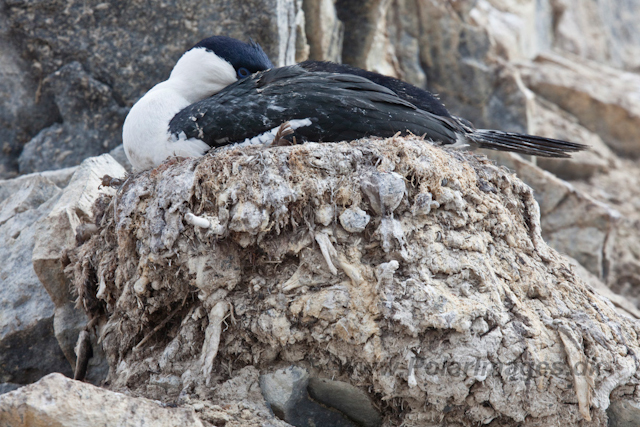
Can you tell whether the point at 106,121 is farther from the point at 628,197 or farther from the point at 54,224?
the point at 628,197

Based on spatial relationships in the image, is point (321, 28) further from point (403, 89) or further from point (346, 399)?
point (346, 399)

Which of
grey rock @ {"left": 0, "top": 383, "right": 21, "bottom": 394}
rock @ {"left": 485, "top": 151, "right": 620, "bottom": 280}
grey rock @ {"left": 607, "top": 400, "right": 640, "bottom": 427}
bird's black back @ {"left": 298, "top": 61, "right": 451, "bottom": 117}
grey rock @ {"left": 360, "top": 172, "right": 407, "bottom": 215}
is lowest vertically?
grey rock @ {"left": 0, "top": 383, "right": 21, "bottom": 394}

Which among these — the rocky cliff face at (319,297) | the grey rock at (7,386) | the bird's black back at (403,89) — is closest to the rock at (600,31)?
the bird's black back at (403,89)

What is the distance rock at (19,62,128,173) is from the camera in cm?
475

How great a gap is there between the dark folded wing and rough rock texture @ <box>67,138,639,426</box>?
0.20 meters

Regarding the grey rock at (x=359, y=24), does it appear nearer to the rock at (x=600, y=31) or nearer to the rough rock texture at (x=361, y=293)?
the rough rock texture at (x=361, y=293)

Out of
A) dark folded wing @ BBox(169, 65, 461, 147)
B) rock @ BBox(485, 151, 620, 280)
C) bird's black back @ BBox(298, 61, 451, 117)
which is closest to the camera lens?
dark folded wing @ BBox(169, 65, 461, 147)

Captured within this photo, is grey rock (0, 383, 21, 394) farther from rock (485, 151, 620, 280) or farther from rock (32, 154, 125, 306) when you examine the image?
rock (485, 151, 620, 280)

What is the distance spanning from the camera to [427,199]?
9.08 ft

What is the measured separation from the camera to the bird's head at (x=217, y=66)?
144 inches

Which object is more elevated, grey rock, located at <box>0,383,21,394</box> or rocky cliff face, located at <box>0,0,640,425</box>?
rocky cliff face, located at <box>0,0,640,425</box>

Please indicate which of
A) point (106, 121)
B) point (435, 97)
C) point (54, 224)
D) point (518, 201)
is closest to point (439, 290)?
point (518, 201)

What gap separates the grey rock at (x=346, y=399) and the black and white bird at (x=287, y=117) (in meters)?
1.19

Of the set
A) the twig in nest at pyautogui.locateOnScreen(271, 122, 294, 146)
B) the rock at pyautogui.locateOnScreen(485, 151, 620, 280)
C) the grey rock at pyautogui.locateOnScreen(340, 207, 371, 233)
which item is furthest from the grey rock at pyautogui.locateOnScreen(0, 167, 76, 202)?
the rock at pyautogui.locateOnScreen(485, 151, 620, 280)
